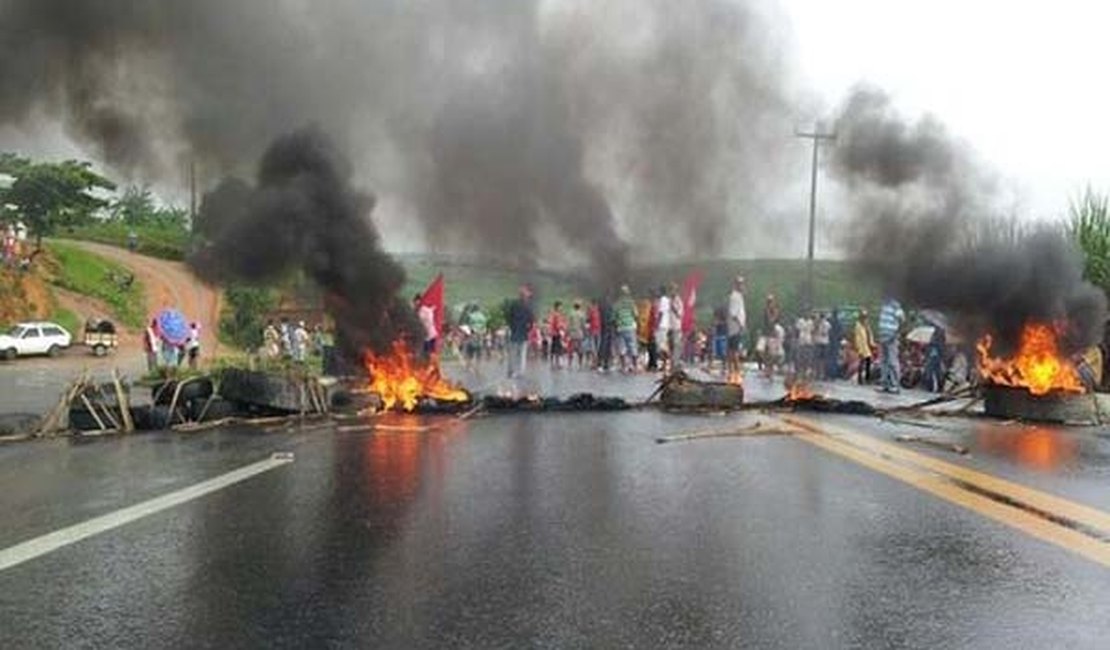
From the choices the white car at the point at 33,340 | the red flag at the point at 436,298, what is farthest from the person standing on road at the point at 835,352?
the white car at the point at 33,340

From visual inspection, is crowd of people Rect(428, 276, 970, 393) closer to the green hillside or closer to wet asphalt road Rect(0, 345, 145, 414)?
the green hillside

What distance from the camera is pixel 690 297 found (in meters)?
19.3

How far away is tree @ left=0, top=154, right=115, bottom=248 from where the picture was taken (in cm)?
4869

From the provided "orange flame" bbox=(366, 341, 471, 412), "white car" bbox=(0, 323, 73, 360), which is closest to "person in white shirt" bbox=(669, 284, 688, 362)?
"orange flame" bbox=(366, 341, 471, 412)

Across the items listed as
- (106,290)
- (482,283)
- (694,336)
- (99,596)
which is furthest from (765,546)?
(106,290)

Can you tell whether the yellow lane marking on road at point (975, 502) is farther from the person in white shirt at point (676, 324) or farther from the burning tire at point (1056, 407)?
the person in white shirt at point (676, 324)

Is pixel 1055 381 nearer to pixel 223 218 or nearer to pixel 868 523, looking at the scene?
pixel 868 523

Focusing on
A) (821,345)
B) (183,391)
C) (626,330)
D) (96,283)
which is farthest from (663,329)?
(96,283)

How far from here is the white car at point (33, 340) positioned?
3750 cm

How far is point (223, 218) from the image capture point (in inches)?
486

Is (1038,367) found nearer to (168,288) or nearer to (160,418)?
(160,418)

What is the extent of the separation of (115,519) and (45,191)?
48011mm

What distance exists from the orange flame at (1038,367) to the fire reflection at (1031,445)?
0.96m

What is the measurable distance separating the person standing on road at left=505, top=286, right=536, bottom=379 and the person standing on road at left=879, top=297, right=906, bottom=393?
5446 mm
